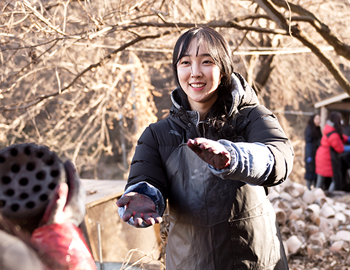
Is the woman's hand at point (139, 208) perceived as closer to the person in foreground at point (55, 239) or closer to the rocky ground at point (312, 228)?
Answer: the person in foreground at point (55, 239)

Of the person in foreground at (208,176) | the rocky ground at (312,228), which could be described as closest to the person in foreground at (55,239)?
the person in foreground at (208,176)

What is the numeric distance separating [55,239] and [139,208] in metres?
0.74

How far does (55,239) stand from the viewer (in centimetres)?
52

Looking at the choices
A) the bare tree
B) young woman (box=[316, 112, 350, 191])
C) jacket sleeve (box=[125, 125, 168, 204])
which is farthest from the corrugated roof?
jacket sleeve (box=[125, 125, 168, 204])

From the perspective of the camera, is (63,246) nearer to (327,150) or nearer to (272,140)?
(272,140)

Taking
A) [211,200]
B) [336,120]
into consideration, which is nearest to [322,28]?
[211,200]

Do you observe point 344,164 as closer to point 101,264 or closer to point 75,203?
point 101,264

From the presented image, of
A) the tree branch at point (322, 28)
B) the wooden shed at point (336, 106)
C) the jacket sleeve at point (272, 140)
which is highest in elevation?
the tree branch at point (322, 28)

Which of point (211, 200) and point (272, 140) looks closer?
point (272, 140)

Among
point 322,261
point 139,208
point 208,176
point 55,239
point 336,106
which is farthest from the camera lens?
point 336,106

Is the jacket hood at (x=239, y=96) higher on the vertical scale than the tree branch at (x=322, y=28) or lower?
lower

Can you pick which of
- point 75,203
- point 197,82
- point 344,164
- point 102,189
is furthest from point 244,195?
point 344,164

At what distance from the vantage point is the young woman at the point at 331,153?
259 inches

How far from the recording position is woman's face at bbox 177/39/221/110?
148 cm
